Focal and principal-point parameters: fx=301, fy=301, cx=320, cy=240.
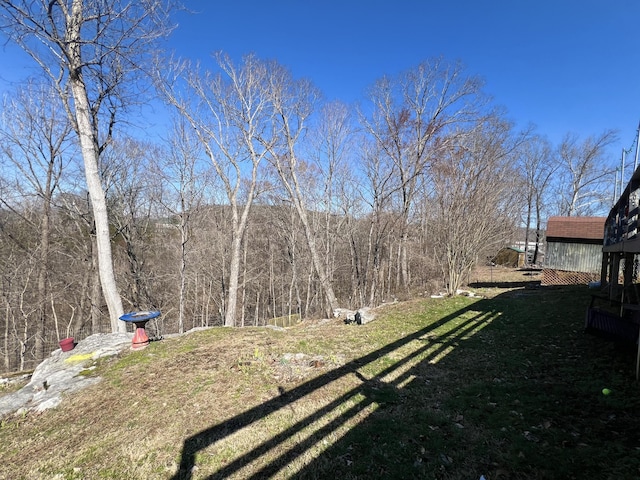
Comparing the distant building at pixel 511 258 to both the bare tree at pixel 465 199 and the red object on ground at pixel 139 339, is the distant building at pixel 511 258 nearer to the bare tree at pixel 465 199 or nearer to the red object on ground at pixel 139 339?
the bare tree at pixel 465 199

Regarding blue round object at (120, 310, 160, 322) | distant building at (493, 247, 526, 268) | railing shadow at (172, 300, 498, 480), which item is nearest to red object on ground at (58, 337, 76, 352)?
blue round object at (120, 310, 160, 322)

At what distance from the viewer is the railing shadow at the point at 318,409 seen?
2482 mm

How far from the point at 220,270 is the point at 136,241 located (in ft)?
16.6

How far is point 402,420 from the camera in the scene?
309 cm

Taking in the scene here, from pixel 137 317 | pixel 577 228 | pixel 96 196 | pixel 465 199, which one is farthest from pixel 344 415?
pixel 577 228

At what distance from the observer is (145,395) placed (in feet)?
11.8

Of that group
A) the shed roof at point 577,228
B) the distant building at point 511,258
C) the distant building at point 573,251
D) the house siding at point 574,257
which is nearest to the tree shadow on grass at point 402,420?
the distant building at point 573,251

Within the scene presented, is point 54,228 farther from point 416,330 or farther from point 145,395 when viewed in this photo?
point 416,330

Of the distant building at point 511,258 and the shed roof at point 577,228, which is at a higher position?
the shed roof at point 577,228

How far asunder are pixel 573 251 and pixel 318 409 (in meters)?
16.0

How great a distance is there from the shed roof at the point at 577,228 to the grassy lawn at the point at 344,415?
11.3m

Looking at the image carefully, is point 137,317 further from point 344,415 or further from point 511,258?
point 511,258

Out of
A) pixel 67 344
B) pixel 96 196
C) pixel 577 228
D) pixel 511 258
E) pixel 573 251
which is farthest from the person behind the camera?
pixel 511 258

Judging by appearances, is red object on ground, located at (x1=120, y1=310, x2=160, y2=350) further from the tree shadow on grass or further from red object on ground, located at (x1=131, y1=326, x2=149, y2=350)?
the tree shadow on grass
